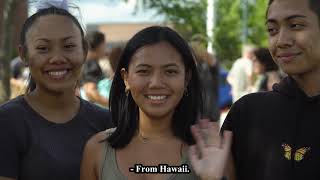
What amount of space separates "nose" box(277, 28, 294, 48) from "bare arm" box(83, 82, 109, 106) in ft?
14.7

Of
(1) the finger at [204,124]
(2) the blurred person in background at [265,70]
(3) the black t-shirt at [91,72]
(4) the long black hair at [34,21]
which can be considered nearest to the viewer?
(1) the finger at [204,124]

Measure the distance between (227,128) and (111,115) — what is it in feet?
1.88

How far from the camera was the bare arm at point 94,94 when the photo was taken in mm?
7543

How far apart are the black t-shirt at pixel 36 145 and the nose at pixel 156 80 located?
23.9 inches

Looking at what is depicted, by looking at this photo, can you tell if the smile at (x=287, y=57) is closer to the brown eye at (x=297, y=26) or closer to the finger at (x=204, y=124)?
the brown eye at (x=297, y=26)

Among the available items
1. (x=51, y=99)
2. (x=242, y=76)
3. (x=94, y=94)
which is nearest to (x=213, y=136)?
(x=51, y=99)

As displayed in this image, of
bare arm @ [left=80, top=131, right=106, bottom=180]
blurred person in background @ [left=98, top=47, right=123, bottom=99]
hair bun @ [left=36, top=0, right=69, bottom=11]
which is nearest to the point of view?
bare arm @ [left=80, top=131, right=106, bottom=180]

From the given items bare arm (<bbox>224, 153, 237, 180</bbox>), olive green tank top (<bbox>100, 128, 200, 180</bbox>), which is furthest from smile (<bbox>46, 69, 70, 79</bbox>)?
bare arm (<bbox>224, 153, 237, 180</bbox>)

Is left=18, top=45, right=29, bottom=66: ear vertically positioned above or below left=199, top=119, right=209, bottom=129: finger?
above

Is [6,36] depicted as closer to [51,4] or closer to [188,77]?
[51,4]

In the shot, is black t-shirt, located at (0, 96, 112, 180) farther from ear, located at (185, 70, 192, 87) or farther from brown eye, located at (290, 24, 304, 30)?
brown eye, located at (290, 24, 304, 30)

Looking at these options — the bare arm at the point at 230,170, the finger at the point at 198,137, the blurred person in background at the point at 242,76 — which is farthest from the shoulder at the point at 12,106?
the blurred person in background at the point at 242,76

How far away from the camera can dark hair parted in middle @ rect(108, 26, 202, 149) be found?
327 centimetres

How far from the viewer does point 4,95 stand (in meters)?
7.23
